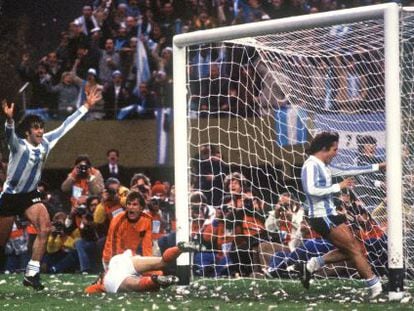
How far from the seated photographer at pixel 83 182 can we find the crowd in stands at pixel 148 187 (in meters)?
0.01

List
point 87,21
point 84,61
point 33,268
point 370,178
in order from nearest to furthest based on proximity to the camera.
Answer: point 33,268 → point 370,178 → point 84,61 → point 87,21

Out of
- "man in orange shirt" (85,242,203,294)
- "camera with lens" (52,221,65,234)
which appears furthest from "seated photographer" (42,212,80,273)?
"man in orange shirt" (85,242,203,294)

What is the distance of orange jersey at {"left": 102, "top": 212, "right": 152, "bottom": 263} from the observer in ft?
43.7

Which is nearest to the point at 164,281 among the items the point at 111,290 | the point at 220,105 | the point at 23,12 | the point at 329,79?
the point at 111,290

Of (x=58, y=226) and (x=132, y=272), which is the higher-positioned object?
(x=58, y=226)

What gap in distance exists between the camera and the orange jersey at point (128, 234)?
1330cm

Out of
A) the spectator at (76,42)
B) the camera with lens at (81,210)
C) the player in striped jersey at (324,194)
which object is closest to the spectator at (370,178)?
the player in striped jersey at (324,194)

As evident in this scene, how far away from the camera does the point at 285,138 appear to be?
15.5m

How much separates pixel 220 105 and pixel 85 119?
4.34m

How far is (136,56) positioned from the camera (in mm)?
20422

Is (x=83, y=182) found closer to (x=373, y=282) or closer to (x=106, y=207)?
(x=106, y=207)

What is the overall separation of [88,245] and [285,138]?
3.45 metres

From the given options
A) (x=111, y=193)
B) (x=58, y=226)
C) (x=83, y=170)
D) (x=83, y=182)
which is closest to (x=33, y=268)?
(x=111, y=193)

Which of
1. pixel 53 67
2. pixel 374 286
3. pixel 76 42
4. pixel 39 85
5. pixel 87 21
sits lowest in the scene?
pixel 374 286
